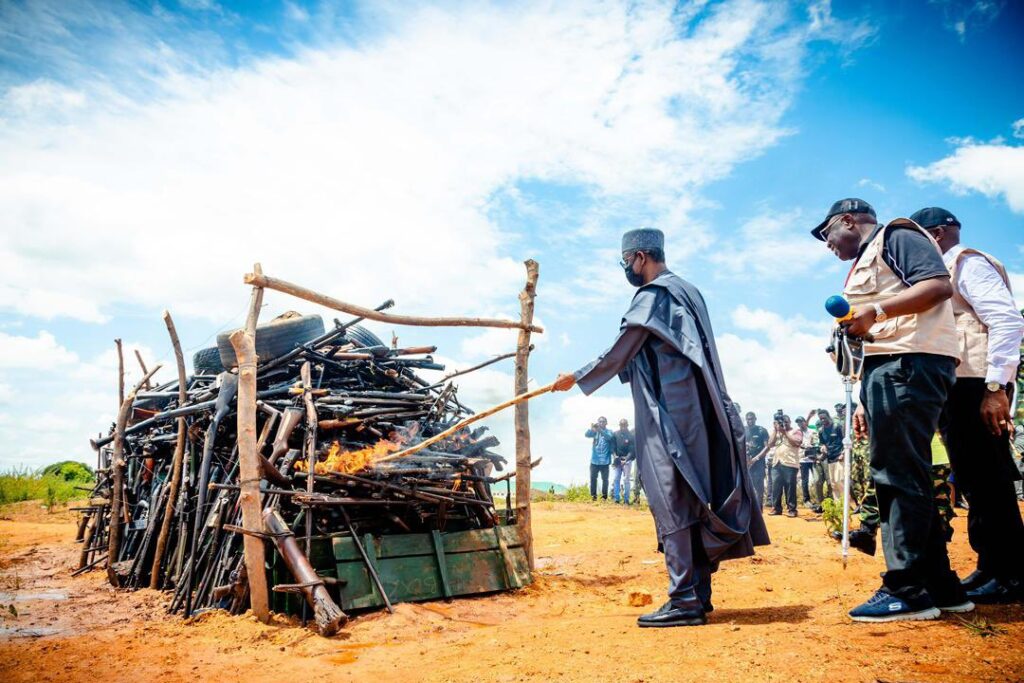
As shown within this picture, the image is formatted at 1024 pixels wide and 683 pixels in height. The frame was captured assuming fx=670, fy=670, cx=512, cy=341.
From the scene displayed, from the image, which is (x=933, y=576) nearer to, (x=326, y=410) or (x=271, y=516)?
(x=271, y=516)

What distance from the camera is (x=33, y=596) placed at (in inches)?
303

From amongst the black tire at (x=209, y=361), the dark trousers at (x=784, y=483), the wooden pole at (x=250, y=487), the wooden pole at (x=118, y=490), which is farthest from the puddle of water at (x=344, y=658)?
the dark trousers at (x=784, y=483)

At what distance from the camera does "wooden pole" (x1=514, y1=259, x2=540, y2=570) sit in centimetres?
723

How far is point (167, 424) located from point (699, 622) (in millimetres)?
8047

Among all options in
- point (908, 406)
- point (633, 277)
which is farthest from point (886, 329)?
point (633, 277)

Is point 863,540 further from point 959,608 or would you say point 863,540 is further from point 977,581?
point 959,608

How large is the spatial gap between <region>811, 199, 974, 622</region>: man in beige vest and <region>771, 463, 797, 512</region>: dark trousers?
10835 mm

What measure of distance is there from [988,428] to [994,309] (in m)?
0.72

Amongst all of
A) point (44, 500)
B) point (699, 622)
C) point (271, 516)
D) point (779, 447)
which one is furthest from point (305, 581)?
point (44, 500)

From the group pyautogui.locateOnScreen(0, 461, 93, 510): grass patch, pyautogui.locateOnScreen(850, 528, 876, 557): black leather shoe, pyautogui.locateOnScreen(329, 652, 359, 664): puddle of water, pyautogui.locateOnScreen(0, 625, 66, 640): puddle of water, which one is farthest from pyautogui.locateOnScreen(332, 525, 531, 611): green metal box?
pyautogui.locateOnScreen(0, 461, 93, 510): grass patch

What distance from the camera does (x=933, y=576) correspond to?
373 centimetres

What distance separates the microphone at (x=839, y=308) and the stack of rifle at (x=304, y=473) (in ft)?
13.4

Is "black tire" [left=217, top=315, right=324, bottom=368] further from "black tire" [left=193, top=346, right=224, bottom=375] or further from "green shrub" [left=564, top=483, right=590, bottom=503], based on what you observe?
"green shrub" [left=564, top=483, right=590, bottom=503]

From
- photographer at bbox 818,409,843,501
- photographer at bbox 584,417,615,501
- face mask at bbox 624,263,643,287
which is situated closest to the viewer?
face mask at bbox 624,263,643,287
